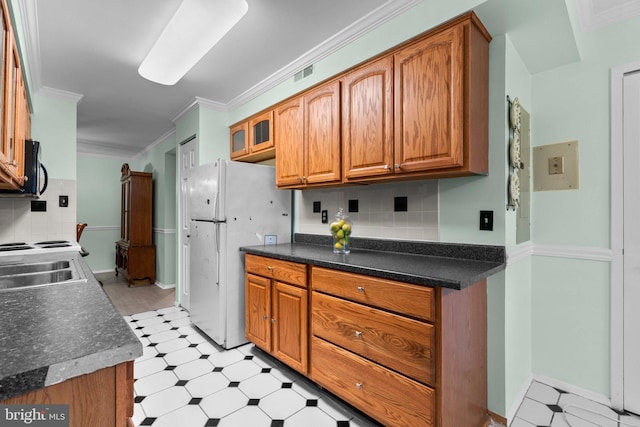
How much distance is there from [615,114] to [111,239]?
749 centimetres

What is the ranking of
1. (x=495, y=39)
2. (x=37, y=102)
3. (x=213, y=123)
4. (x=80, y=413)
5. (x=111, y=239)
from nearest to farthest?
(x=80, y=413)
(x=495, y=39)
(x=37, y=102)
(x=213, y=123)
(x=111, y=239)

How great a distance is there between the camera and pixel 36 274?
5.53ft

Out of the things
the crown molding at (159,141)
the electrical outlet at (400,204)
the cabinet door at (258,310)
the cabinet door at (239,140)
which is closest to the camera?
the electrical outlet at (400,204)

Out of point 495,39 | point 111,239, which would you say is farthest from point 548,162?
point 111,239

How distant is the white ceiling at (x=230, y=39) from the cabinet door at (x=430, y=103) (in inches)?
10.1

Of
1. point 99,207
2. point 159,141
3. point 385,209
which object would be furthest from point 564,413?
point 99,207

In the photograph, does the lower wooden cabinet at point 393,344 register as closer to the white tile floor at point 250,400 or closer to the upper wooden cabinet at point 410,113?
the white tile floor at point 250,400

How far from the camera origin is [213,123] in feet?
11.9

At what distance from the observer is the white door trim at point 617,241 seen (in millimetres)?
1906

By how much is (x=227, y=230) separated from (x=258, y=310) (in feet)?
2.34

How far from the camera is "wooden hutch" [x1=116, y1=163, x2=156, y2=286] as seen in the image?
5.04 meters

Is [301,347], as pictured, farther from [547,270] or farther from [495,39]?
[495,39]

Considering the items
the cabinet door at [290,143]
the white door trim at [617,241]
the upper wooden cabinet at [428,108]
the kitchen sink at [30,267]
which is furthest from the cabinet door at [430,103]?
the kitchen sink at [30,267]

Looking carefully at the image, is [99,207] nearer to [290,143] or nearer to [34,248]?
[34,248]
